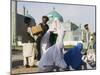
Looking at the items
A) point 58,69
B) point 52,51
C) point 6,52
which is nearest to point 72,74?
point 58,69

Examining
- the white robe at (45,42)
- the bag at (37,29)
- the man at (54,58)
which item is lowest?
the man at (54,58)

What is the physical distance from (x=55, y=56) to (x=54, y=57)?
0.01 meters

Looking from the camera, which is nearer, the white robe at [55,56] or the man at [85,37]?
the white robe at [55,56]

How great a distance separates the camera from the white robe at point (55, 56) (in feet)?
5.92

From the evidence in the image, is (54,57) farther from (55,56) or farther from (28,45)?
(28,45)

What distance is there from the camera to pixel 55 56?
1.84 m

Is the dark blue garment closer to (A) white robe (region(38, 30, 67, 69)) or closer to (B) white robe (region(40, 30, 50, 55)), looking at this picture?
(A) white robe (region(38, 30, 67, 69))

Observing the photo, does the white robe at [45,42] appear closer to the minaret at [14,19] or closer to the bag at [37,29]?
the bag at [37,29]

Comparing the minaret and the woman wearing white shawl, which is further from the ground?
the minaret

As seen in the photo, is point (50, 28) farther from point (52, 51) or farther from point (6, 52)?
point (6, 52)

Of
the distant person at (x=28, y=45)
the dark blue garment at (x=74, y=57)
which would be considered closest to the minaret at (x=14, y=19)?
the distant person at (x=28, y=45)

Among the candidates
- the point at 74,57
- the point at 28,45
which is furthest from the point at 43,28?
the point at 74,57

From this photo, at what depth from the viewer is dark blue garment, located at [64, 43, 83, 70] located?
73.7 inches

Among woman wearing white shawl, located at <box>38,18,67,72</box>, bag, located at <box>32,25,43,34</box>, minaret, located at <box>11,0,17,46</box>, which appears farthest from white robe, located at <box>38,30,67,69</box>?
minaret, located at <box>11,0,17,46</box>
